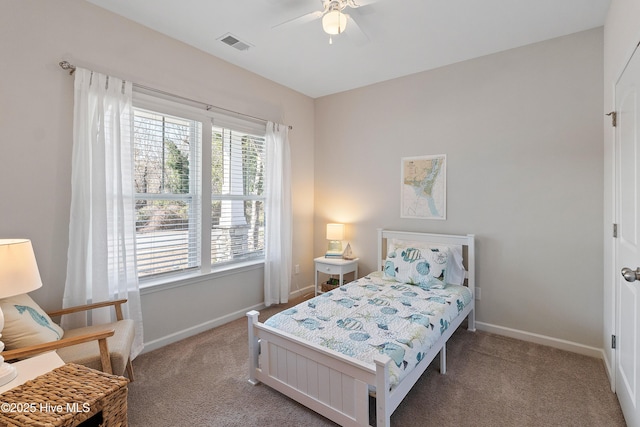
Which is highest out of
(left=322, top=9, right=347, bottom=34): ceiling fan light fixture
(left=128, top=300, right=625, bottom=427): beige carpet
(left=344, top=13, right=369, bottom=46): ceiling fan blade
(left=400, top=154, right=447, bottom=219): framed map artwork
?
(left=344, top=13, right=369, bottom=46): ceiling fan blade

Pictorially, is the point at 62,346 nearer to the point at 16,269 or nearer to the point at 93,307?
the point at 16,269

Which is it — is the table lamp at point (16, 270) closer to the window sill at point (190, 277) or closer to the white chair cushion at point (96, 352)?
the white chair cushion at point (96, 352)

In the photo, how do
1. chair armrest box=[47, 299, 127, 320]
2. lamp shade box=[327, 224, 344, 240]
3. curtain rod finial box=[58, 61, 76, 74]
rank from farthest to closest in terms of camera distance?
1. lamp shade box=[327, 224, 344, 240]
2. curtain rod finial box=[58, 61, 76, 74]
3. chair armrest box=[47, 299, 127, 320]

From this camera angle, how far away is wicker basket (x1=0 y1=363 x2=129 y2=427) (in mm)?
1073

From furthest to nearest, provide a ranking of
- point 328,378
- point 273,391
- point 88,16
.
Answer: point 88,16 < point 273,391 < point 328,378

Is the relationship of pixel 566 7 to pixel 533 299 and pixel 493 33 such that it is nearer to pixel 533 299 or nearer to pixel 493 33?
pixel 493 33

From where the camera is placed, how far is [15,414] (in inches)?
42.3

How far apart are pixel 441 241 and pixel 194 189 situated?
2.62 meters

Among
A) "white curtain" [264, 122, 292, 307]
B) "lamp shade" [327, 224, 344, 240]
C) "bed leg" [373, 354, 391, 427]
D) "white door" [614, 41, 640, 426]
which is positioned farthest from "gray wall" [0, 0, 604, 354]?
"bed leg" [373, 354, 391, 427]

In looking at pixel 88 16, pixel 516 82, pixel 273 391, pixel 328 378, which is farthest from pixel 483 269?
pixel 88 16

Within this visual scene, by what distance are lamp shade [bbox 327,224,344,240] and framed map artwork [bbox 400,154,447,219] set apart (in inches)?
31.3

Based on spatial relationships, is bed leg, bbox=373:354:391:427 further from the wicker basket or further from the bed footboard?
the wicker basket

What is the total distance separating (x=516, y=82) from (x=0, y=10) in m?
4.03

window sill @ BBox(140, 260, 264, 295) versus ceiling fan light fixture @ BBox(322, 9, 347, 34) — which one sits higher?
ceiling fan light fixture @ BBox(322, 9, 347, 34)
